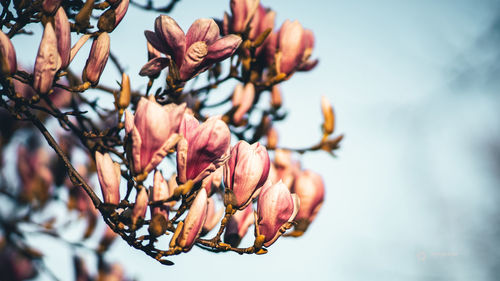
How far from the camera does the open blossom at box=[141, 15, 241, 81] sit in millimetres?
1397

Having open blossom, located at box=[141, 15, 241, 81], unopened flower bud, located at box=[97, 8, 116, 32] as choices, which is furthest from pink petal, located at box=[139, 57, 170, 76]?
unopened flower bud, located at box=[97, 8, 116, 32]

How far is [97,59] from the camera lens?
4.56ft

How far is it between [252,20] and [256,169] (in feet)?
3.48

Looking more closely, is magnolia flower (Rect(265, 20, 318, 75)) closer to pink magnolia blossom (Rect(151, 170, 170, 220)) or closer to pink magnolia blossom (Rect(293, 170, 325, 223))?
pink magnolia blossom (Rect(293, 170, 325, 223))

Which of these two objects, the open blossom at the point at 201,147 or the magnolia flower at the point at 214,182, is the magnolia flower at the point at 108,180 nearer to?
the open blossom at the point at 201,147

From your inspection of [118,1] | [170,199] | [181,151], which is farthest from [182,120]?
[118,1]

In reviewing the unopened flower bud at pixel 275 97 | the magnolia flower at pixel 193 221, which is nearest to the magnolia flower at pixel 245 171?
→ the magnolia flower at pixel 193 221

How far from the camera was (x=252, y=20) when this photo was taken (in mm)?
2160

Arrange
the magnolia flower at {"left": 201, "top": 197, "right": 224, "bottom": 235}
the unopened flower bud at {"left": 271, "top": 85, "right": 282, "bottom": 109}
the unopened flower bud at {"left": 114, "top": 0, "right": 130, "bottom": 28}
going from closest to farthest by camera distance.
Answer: the unopened flower bud at {"left": 114, "top": 0, "right": 130, "bottom": 28}
the magnolia flower at {"left": 201, "top": 197, "right": 224, "bottom": 235}
the unopened flower bud at {"left": 271, "top": 85, "right": 282, "bottom": 109}

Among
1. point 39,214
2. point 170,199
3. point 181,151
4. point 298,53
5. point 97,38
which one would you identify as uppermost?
point 298,53

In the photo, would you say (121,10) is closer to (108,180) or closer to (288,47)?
(108,180)

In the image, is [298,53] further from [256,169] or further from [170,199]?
[170,199]

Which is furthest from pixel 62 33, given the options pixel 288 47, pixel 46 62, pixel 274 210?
pixel 288 47

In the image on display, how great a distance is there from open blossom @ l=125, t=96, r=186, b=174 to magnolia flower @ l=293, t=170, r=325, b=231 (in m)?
1.09
